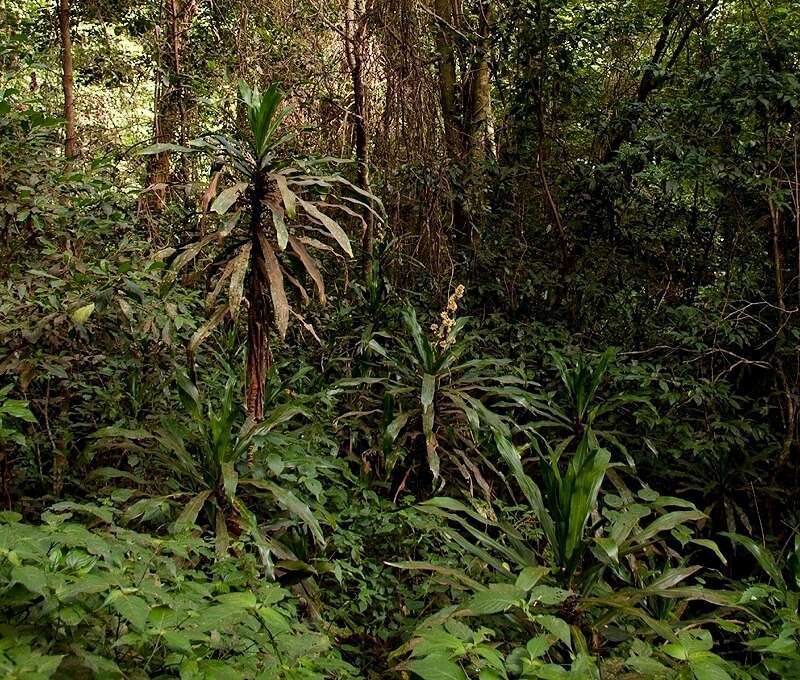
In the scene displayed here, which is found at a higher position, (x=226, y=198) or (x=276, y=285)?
(x=226, y=198)

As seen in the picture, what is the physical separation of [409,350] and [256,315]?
1107 mm

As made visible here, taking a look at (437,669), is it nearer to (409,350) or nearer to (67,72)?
(409,350)

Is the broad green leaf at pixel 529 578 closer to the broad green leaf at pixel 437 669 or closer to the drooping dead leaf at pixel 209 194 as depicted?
the broad green leaf at pixel 437 669

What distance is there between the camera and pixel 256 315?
2666 mm

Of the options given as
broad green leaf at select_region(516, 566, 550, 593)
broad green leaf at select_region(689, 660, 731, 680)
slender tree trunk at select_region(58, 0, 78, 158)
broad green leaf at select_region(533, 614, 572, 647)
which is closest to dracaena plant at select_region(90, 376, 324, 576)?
broad green leaf at select_region(516, 566, 550, 593)

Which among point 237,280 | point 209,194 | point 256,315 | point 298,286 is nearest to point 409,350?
point 298,286

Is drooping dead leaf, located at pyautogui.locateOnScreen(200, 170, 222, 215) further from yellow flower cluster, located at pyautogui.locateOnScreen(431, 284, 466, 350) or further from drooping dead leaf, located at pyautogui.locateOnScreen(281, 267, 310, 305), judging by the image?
yellow flower cluster, located at pyautogui.locateOnScreen(431, 284, 466, 350)

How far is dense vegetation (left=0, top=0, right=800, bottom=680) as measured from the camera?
1841mm

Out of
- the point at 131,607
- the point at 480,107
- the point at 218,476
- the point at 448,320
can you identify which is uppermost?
the point at 480,107

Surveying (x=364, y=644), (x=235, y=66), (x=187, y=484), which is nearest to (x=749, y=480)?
(x=364, y=644)

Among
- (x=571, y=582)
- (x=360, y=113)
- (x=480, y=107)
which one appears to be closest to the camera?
(x=571, y=582)

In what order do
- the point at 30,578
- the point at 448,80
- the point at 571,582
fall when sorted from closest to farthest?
the point at 30,578
the point at 571,582
the point at 448,80

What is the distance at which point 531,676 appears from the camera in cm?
163

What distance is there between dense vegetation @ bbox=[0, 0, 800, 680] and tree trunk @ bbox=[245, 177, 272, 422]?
2 centimetres
